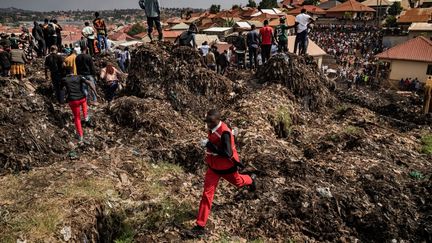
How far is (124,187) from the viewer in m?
5.79

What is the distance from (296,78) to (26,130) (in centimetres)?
760

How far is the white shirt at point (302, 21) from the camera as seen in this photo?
11.0 metres

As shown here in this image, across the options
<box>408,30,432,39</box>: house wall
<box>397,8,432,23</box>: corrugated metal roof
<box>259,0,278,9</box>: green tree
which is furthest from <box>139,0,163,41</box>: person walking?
<box>259,0,278,9</box>: green tree

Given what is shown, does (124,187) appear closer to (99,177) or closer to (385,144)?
(99,177)

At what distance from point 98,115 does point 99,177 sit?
9.27ft

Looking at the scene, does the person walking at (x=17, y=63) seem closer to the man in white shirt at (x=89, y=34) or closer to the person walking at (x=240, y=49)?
the man in white shirt at (x=89, y=34)

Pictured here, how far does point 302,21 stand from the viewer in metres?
11.1

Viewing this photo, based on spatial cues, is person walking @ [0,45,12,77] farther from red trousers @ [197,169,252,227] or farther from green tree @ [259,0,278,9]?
green tree @ [259,0,278,9]

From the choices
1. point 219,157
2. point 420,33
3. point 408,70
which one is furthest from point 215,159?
point 420,33

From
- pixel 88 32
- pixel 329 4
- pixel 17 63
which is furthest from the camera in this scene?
pixel 329 4

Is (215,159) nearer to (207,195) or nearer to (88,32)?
(207,195)

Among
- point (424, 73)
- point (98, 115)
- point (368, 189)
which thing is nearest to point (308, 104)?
point (368, 189)

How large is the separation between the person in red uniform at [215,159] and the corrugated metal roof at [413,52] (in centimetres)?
2658

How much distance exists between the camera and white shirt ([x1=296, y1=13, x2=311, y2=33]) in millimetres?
11023
